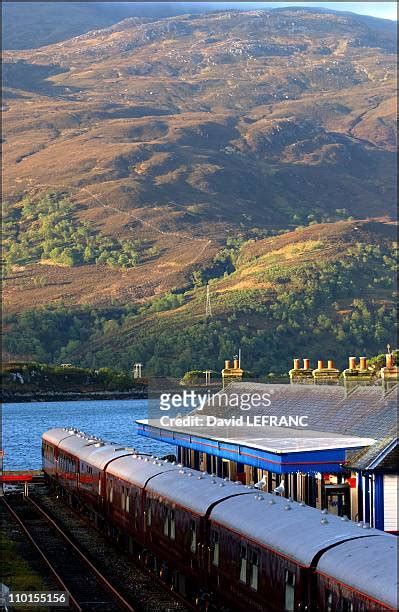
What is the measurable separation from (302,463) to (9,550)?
10.4 meters

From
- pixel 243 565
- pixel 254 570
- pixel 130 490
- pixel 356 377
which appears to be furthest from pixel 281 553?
pixel 356 377

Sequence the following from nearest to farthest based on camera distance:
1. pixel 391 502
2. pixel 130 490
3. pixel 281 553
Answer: pixel 281 553 < pixel 391 502 < pixel 130 490

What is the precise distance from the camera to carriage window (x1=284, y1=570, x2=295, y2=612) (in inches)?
808

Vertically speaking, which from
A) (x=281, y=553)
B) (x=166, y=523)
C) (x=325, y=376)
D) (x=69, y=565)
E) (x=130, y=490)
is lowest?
(x=69, y=565)

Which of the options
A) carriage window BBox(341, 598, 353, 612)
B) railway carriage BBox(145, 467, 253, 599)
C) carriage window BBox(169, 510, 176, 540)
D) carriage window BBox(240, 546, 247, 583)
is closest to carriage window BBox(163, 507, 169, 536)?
railway carriage BBox(145, 467, 253, 599)

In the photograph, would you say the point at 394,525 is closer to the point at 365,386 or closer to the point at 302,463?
the point at 302,463

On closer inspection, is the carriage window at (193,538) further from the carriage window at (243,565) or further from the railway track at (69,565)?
the carriage window at (243,565)

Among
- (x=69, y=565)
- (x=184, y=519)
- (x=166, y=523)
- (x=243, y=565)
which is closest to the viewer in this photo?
(x=243, y=565)

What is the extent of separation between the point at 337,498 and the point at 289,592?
48.1 ft

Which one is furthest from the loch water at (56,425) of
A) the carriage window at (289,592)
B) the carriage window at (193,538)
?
the carriage window at (289,592)

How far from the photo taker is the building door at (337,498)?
113ft

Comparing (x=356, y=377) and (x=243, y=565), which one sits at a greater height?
(x=356, y=377)

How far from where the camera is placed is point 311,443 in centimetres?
3709

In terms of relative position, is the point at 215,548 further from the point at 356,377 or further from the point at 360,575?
the point at 356,377
